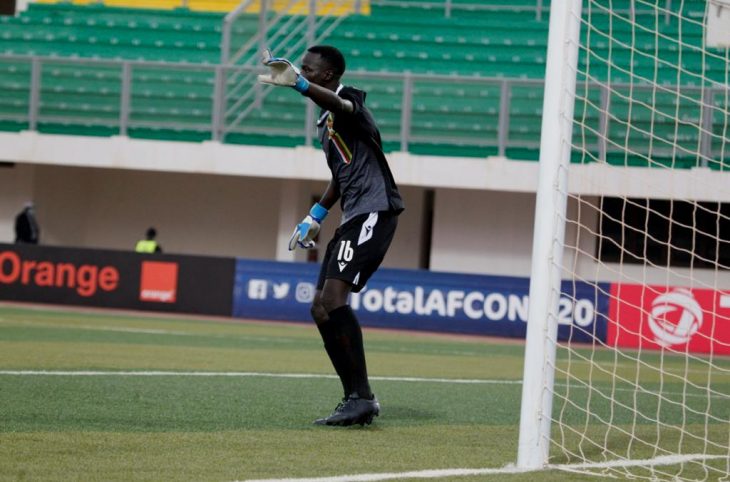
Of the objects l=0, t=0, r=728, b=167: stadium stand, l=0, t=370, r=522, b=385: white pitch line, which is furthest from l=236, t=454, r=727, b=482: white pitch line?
l=0, t=0, r=728, b=167: stadium stand

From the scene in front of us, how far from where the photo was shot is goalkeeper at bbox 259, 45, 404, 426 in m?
6.88

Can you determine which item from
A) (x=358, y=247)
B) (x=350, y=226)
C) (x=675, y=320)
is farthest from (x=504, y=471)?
(x=675, y=320)

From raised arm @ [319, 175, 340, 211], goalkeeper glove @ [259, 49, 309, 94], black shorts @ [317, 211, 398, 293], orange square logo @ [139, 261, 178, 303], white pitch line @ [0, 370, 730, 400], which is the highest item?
goalkeeper glove @ [259, 49, 309, 94]

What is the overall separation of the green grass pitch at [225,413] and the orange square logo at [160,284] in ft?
26.0

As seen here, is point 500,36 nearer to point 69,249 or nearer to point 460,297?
point 460,297

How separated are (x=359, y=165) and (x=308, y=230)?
63 centimetres

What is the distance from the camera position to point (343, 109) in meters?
6.57

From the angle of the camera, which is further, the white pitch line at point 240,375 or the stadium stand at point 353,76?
the stadium stand at point 353,76

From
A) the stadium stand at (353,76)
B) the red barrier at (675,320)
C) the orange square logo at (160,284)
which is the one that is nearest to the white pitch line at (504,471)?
the red barrier at (675,320)

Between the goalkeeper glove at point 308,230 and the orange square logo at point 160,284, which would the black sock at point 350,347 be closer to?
the goalkeeper glove at point 308,230

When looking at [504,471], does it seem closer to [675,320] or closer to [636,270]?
[675,320]

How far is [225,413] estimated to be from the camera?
7.13 metres

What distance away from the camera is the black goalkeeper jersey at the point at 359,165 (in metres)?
6.93

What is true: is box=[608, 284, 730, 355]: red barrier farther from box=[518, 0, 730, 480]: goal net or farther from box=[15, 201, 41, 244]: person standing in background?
box=[15, 201, 41, 244]: person standing in background
